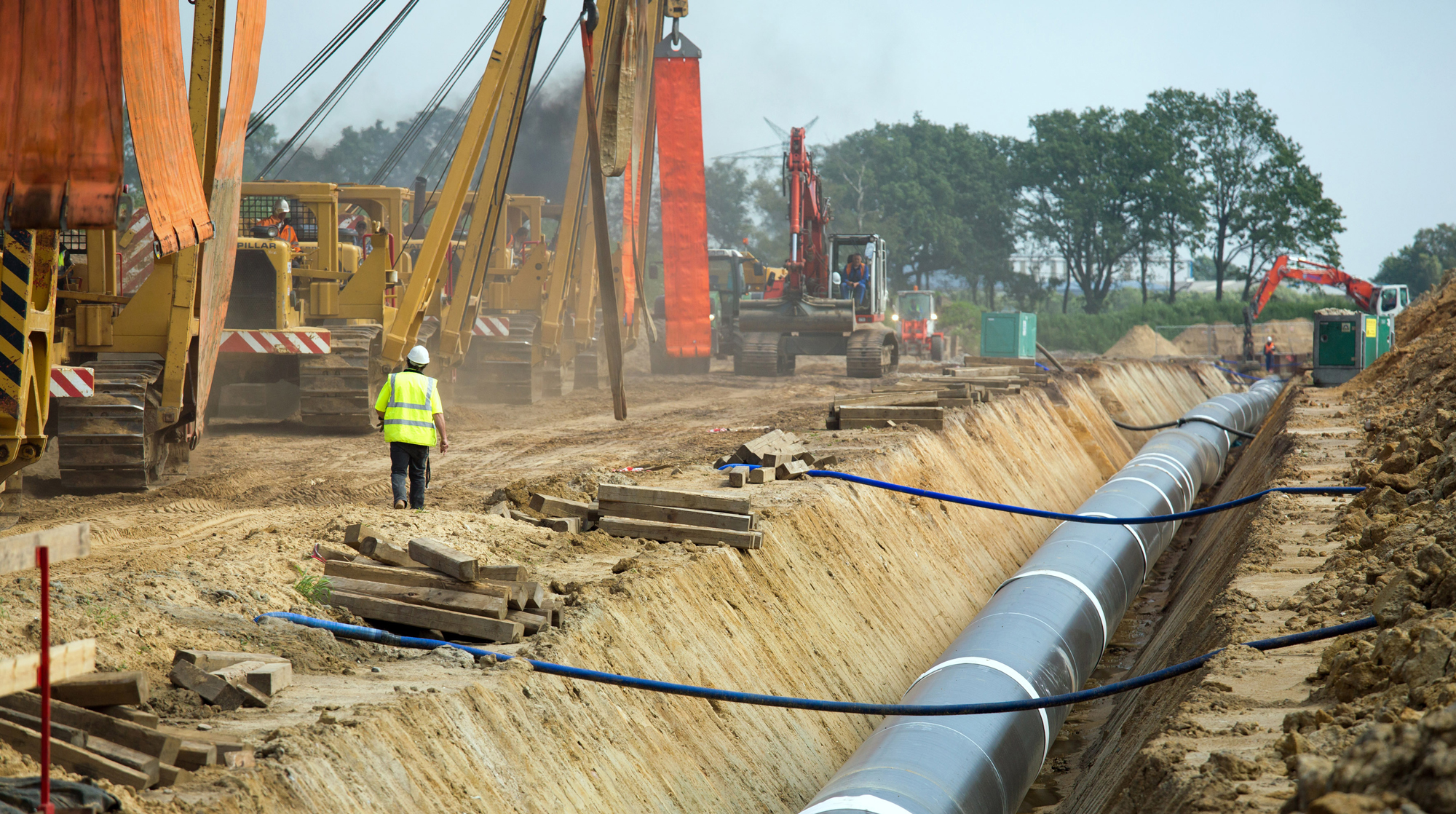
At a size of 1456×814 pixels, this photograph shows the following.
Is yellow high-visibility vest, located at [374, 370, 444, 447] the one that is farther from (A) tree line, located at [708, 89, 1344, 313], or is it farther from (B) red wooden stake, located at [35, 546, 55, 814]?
(A) tree line, located at [708, 89, 1344, 313]

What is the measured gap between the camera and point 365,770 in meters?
4.77

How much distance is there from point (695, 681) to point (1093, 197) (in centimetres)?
6407

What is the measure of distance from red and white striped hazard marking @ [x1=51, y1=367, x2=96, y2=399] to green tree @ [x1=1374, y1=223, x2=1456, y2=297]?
75.7 meters

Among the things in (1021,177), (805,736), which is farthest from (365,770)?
(1021,177)

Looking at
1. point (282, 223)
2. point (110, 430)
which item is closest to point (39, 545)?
point (110, 430)

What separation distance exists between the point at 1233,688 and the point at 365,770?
4.14 meters

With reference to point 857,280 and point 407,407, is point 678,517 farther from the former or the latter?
point 857,280

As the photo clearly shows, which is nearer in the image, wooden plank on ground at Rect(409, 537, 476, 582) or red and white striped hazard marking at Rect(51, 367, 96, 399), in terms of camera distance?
wooden plank on ground at Rect(409, 537, 476, 582)

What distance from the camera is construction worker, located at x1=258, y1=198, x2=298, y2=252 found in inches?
647

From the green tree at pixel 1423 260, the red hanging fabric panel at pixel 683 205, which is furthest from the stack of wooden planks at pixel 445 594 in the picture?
the green tree at pixel 1423 260

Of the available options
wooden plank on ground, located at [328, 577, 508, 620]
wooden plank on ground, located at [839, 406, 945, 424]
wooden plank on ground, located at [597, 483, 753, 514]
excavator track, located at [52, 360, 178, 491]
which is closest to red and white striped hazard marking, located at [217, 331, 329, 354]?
excavator track, located at [52, 360, 178, 491]

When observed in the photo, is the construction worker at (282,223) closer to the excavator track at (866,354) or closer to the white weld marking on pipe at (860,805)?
the white weld marking on pipe at (860,805)

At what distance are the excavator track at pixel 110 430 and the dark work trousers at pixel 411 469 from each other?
10.5 feet

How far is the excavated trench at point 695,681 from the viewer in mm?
4875
